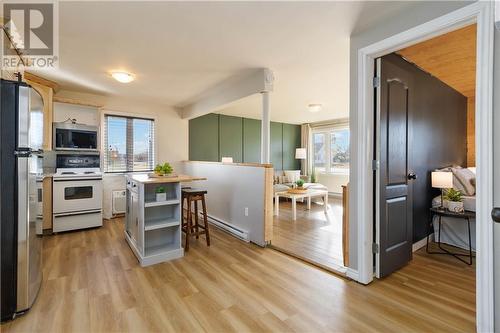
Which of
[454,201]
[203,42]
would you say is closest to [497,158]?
[454,201]

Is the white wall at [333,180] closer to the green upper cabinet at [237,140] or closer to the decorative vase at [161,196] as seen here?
the green upper cabinet at [237,140]

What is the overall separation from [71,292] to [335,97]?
5.05 m

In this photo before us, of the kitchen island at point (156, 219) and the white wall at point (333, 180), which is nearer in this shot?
the kitchen island at point (156, 219)

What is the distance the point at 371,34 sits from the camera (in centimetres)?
217

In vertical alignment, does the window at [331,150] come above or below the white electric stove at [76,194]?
above

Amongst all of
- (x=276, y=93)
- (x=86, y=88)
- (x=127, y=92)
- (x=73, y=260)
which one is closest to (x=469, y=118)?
(x=276, y=93)

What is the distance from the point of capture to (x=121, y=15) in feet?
6.70

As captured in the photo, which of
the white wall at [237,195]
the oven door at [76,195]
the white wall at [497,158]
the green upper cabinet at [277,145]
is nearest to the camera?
the white wall at [497,158]

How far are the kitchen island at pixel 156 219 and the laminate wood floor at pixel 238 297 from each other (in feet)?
0.46

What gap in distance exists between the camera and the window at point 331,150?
7.30 m

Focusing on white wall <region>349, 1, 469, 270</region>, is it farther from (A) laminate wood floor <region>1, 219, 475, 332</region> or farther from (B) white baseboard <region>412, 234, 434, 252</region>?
(B) white baseboard <region>412, 234, 434, 252</region>

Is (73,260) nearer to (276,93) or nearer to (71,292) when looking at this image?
(71,292)

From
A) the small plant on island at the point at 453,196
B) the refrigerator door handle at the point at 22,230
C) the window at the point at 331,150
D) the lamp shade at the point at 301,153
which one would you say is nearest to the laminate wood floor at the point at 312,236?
the small plant on island at the point at 453,196

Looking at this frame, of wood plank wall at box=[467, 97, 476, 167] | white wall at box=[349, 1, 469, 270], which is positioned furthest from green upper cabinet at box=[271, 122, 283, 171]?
white wall at box=[349, 1, 469, 270]
